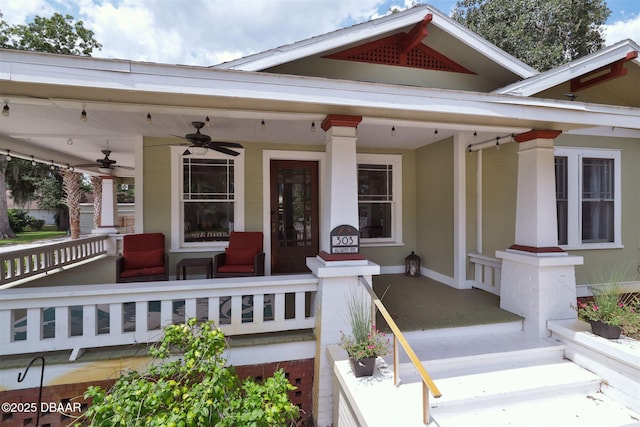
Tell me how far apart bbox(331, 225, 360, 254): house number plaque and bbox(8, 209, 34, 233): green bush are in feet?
82.5

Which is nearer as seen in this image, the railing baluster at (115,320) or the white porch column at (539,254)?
the railing baluster at (115,320)

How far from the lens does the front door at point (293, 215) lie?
16.7 feet

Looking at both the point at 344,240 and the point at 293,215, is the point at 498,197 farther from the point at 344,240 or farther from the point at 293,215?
the point at 293,215

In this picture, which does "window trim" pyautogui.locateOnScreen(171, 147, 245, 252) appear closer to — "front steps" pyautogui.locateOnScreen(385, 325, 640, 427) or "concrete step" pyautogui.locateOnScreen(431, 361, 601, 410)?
"front steps" pyautogui.locateOnScreen(385, 325, 640, 427)

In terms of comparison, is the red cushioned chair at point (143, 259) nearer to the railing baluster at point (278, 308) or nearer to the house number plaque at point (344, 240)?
the railing baluster at point (278, 308)

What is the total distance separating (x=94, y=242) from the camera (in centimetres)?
639

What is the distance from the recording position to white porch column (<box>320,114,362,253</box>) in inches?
106

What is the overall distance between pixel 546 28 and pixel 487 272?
39.2ft

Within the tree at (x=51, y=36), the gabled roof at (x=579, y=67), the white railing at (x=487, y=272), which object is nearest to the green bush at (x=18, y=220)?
the tree at (x=51, y=36)

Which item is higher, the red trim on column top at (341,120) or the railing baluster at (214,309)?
the red trim on column top at (341,120)

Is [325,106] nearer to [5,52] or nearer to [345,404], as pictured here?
[5,52]

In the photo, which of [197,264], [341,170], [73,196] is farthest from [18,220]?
[341,170]

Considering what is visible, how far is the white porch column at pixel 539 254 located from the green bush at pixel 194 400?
110 inches

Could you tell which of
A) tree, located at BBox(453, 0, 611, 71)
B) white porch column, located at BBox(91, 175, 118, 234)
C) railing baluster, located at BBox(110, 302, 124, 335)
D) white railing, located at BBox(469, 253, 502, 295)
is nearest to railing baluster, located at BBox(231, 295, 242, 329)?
railing baluster, located at BBox(110, 302, 124, 335)
